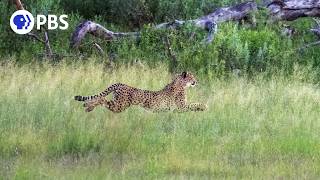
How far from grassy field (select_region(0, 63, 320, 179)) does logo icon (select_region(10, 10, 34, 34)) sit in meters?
2.57

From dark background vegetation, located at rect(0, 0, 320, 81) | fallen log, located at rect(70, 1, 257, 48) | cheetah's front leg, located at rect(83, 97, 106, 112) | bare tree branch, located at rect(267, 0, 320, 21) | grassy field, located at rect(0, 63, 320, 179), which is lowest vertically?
grassy field, located at rect(0, 63, 320, 179)

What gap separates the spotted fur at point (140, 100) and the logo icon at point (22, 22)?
4.50 meters

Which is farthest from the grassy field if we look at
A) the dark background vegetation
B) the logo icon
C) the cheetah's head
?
the logo icon

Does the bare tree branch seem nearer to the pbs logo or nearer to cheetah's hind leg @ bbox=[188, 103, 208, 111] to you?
the pbs logo

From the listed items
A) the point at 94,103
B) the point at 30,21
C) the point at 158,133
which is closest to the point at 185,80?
the point at 94,103

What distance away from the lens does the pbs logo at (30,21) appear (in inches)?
554

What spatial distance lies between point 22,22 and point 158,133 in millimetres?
6782

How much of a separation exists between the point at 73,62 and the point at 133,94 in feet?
10.8

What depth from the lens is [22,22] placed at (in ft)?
48.1

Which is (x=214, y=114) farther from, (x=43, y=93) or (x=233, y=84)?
(x=43, y=93)

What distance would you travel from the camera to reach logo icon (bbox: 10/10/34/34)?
14.0 m

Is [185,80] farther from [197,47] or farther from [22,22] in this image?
[22,22]

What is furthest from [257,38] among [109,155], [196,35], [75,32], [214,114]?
[109,155]

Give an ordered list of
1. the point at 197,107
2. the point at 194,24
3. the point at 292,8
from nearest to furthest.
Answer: the point at 197,107 < the point at 194,24 < the point at 292,8
